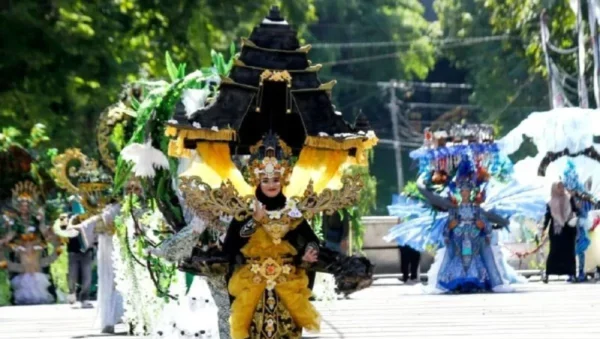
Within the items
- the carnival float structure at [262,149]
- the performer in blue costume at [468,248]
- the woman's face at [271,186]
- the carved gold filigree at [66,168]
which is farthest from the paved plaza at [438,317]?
the woman's face at [271,186]

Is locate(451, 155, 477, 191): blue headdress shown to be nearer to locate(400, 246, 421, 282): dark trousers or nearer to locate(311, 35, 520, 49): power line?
locate(400, 246, 421, 282): dark trousers

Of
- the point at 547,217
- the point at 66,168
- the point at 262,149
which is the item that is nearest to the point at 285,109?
the point at 262,149

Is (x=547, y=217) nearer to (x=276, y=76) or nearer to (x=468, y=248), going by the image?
(x=468, y=248)

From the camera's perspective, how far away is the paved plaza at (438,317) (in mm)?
17938

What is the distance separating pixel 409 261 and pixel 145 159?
15.2m

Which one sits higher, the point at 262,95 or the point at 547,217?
the point at 547,217

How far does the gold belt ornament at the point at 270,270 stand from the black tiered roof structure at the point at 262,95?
3.34 feet

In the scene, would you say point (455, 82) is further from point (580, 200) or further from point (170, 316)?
point (170, 316)

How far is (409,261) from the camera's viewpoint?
30.6m

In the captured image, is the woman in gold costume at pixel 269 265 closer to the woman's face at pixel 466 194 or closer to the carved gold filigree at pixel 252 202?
the carved gold filigree at pixel 252 202

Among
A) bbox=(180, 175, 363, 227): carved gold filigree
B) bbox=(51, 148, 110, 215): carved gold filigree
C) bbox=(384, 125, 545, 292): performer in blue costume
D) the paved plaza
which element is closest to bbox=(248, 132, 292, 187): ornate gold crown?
bbox=(180, 175, 363, 227): carved gold filigree

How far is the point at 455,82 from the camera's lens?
79.2 metres

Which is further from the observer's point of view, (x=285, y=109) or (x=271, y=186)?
(x=285, y=109)

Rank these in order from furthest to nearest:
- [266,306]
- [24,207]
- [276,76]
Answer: [24,207]
[276,76]
[266,306]
